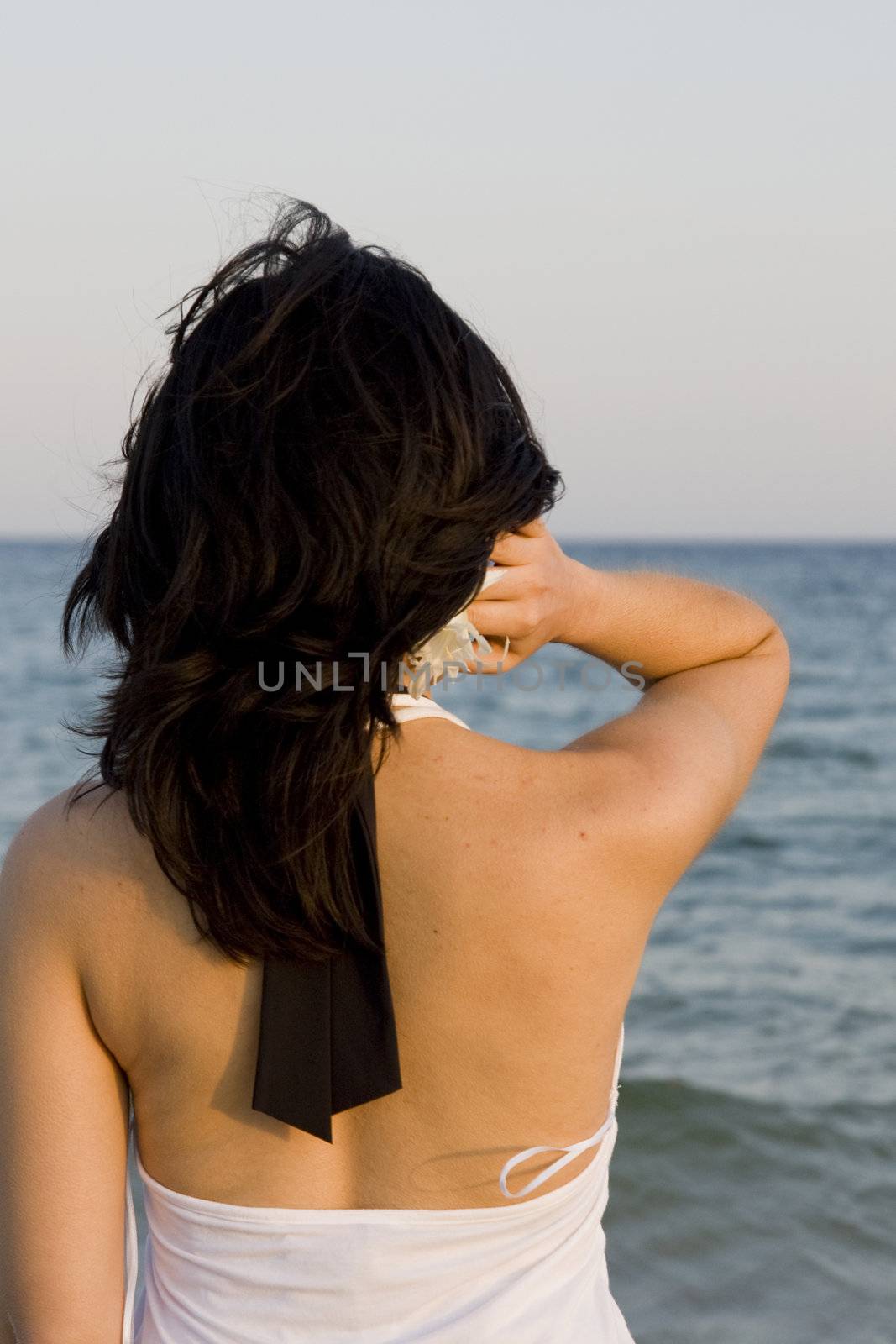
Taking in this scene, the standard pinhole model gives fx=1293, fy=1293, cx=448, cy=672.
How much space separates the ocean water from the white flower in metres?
0.14

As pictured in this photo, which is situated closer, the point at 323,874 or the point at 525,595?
the point at 323,874

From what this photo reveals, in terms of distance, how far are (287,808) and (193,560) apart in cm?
24

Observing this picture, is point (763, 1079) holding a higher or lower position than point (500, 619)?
lower

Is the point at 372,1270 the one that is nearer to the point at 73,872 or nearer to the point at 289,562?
the point at 73,872

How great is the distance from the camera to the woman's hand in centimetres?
133

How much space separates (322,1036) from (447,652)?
389mm

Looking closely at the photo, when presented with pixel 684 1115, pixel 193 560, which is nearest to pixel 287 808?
pixel 193 560

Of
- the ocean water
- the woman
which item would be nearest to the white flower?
the woman

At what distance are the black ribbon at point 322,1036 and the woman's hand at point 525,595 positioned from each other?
0.34m

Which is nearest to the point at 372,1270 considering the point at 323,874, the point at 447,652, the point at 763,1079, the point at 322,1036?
the point at 322,1036

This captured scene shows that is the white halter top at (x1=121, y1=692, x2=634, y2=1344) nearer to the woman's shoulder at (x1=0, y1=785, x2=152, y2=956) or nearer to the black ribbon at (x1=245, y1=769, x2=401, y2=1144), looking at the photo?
the black ribbon at (x1=245, y1=769, x2=401, y2=1144)

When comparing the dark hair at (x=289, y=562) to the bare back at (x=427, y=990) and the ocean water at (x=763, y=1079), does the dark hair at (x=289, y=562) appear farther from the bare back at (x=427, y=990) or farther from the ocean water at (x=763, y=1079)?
the ocean water at (x=763, y=1079)

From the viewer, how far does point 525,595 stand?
1372 mm

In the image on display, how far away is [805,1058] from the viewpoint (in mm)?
5059
